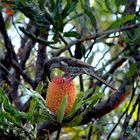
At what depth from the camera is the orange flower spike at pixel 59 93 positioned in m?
0.91

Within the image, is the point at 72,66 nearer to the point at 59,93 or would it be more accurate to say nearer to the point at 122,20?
the point at 59,93

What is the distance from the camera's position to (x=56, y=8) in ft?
4.17

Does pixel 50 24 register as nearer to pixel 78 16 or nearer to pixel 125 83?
pixel 78 16

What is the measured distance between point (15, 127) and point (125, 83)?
33.3 inches

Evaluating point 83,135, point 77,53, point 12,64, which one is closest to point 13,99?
point 12,64

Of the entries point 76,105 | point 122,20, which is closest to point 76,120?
point 76,105

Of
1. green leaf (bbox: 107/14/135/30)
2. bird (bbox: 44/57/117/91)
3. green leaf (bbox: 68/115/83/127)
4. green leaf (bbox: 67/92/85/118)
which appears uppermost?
green leaf (bbox: 107/14/135/30)

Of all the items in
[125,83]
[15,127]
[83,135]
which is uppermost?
[15,127]

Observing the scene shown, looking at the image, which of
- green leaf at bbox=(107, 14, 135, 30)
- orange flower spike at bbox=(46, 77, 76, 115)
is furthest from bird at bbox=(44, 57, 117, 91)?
green leaf at bbox=(107, 14, 135, 30)

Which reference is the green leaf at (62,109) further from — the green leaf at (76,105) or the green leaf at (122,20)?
the green leaf at (122,20)

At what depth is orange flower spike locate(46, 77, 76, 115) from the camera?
0.91 metres

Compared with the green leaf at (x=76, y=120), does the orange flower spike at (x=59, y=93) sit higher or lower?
higher

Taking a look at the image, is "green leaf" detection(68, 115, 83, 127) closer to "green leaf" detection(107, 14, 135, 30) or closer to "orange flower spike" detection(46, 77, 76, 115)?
"orange flower spike" detection(46, 77, 76, 115)

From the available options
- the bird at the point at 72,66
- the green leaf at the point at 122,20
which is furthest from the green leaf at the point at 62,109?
the green leaf at the point at 122,20
